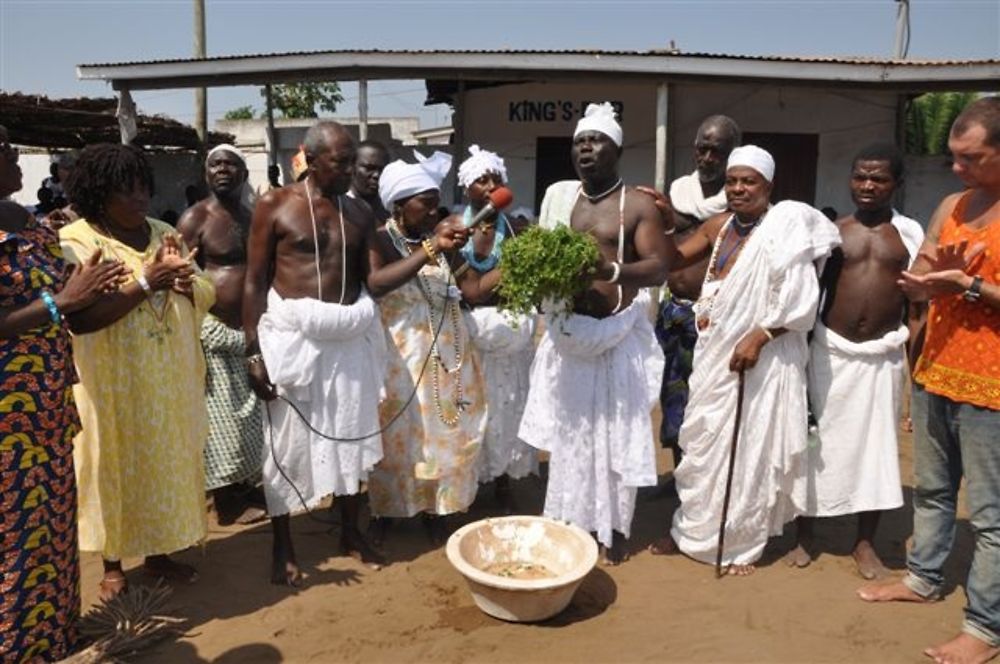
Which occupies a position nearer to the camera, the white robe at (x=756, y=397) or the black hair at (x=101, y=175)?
the black hair at (x=101, y=175)

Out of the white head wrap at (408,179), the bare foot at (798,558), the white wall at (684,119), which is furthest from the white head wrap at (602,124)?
the white wall at (684,119)

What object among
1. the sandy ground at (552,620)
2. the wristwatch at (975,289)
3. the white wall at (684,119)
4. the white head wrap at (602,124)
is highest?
the white wall at (684,119)

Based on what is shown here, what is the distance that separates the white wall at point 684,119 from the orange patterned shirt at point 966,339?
8.08 m

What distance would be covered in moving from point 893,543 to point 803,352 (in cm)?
151

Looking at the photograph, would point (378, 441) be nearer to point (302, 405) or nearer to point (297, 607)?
point (302, 405)

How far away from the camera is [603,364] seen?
424 centimetres

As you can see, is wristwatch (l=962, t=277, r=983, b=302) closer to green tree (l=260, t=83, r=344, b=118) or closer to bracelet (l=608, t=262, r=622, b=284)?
bracelet (l=608, t=262, r=622, b=284)

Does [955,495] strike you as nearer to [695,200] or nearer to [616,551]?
[616,551]

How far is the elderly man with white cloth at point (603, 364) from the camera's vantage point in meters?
4.12

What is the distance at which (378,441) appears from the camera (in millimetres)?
4215

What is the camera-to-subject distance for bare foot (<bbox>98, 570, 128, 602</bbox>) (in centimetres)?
375

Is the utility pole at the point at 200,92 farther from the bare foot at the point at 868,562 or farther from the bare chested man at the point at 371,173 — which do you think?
the bare foot at the point at 868,562

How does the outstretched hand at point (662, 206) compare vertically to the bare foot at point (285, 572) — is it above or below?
above

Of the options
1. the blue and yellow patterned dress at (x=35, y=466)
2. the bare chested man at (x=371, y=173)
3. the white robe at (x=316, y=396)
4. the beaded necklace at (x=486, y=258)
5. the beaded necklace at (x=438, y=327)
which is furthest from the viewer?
the bare chested man at (x=371, y=173)
